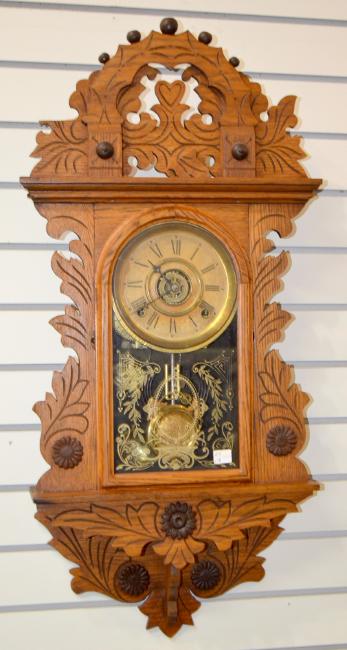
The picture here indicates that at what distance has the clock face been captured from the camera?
3.76 feet

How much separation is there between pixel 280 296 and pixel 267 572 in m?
0.54

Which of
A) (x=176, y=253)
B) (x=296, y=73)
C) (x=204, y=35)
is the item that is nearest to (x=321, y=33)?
(x=296, y=73)

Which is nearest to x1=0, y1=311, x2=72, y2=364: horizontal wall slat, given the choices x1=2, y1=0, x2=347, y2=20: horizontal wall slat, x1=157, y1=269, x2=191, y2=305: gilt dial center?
x1=157, y1=269, x2=191, y2=305: gilt dial center

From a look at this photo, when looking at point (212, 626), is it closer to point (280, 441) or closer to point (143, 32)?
point (280, 441)

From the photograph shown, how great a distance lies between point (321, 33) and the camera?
137 centimetres

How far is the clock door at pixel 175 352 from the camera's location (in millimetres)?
1144

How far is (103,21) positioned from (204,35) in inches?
10.0

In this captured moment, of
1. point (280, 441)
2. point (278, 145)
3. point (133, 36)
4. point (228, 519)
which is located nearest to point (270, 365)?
point (280, 441)

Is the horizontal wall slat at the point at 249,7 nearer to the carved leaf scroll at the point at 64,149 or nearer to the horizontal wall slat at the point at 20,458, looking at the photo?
the carved leaf scroll at the point at 64,149

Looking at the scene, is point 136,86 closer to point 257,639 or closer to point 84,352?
point 84,352

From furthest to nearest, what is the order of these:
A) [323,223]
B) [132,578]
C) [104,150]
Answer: [323,223] → [132,578] → [104,150]

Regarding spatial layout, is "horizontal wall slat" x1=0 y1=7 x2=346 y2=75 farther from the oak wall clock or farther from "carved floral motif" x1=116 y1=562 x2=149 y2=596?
"carved floral motif" x1=116 y1=562 x2=149 y2=596

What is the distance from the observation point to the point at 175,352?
3.79 ft

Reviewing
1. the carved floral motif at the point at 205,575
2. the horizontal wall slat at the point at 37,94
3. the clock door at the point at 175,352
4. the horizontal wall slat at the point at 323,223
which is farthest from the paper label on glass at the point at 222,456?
the horizontal wall slat at the point at 37,94
